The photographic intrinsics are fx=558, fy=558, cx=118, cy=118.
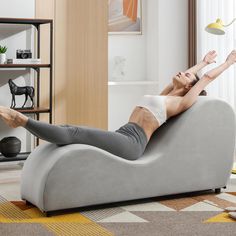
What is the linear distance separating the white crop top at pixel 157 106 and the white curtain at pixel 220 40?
238 cm

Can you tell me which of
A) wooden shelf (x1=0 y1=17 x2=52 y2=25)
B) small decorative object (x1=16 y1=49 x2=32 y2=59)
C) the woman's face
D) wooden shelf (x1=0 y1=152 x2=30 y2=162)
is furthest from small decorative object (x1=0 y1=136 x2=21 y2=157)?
the woman's face

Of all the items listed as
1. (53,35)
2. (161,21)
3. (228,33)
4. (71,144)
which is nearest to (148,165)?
(71,144)

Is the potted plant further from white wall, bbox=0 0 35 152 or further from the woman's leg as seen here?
the woman's leg

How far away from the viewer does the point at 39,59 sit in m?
5.14

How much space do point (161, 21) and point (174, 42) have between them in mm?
296

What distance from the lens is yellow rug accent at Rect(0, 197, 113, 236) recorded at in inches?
116

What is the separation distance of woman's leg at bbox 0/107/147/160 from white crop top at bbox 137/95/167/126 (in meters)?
0.16

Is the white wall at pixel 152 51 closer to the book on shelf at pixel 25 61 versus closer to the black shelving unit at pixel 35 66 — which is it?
the black shelving unit at pixel 35 66

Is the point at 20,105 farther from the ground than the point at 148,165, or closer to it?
farther from the ground

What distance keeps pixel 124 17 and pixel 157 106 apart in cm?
305

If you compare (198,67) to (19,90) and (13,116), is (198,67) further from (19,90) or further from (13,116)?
(19,90)

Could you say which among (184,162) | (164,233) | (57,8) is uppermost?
→ (57,8)

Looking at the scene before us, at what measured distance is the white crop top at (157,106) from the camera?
372 cm

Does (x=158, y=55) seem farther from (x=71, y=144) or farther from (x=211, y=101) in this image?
(x=71, y=144)
